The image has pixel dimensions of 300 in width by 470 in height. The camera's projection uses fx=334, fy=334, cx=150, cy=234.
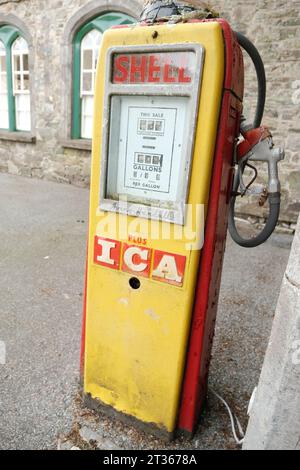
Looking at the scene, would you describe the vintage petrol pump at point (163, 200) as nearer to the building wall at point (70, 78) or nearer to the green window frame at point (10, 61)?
the building wall at point (70, 78)

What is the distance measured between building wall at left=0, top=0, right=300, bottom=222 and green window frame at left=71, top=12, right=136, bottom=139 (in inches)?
4.7

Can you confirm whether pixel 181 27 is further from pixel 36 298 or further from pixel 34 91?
pixel 34 91

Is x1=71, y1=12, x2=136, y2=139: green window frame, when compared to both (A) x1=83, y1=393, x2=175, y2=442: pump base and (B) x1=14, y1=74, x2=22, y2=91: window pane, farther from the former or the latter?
(A) x1=83, y1=393, x2=175, y2=442: pump base

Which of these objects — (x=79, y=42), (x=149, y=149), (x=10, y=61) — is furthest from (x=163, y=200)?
(x=10, y=61)

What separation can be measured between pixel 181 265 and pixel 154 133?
535 mm

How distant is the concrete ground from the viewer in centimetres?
167

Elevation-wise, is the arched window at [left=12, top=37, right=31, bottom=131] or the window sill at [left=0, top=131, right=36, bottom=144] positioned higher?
the arched window at [left=12, top=37, right=31, bottom=131]

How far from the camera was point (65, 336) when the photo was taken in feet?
7.89

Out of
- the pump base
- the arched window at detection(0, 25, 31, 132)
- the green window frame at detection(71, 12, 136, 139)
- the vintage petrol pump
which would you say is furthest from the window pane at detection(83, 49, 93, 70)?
the pump base

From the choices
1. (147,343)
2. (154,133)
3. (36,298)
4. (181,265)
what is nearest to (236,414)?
(147,343)

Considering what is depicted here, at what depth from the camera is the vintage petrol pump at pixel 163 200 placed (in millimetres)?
1216

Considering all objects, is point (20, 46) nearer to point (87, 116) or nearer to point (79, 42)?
point (79, 42)

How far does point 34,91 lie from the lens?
7141 millimetres

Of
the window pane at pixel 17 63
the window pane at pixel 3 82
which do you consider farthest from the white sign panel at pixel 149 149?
the window pane at pixel 3 82
